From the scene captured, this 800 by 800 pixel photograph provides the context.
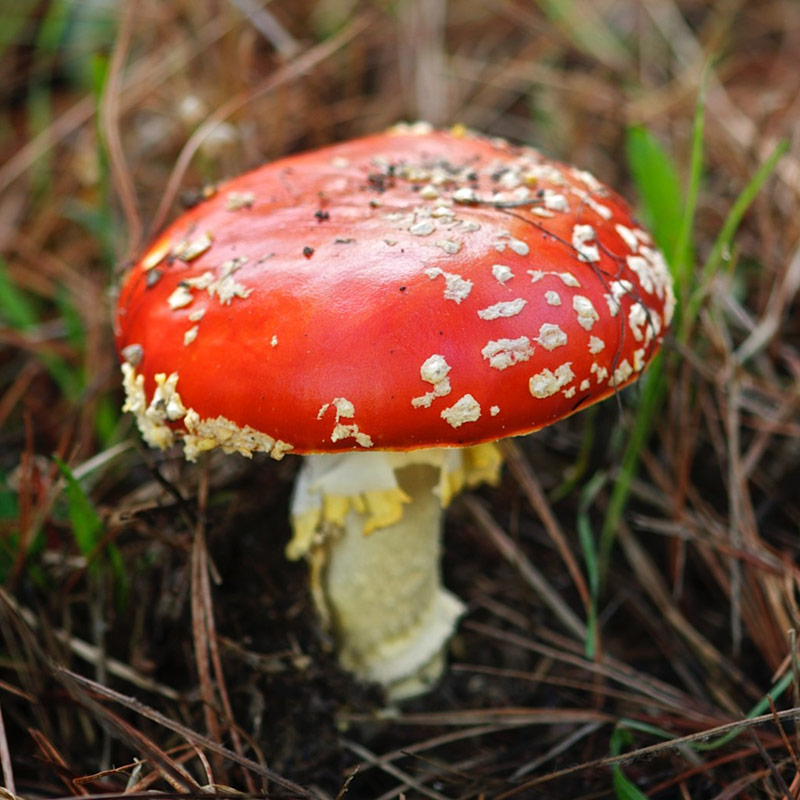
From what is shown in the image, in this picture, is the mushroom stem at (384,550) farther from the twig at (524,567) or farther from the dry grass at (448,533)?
the twig at (524,567)

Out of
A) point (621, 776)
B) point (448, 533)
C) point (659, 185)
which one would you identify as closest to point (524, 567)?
point (448, 533)

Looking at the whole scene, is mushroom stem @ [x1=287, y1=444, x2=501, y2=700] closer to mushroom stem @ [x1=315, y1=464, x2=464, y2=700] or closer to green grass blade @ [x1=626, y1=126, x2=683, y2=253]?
mushroom stem @ [x1=315, y1=464, x2=464, y2=700]

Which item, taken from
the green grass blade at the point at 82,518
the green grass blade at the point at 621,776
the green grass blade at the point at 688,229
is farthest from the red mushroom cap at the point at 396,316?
the green grass blade at the point at 621,776

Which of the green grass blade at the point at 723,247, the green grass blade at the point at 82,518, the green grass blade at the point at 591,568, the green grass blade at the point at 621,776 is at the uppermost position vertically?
the green grass blade at the point at 723,247

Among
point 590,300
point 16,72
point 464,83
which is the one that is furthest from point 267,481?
point 16,72

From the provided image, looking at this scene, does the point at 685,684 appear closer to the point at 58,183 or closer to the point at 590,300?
the point at 590,300

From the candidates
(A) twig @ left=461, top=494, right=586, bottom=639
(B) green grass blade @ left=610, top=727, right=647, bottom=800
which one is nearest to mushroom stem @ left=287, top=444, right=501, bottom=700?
(A) twig @ left=461, top=494, right=586, bottom=639

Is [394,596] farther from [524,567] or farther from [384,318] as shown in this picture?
[384,318]
